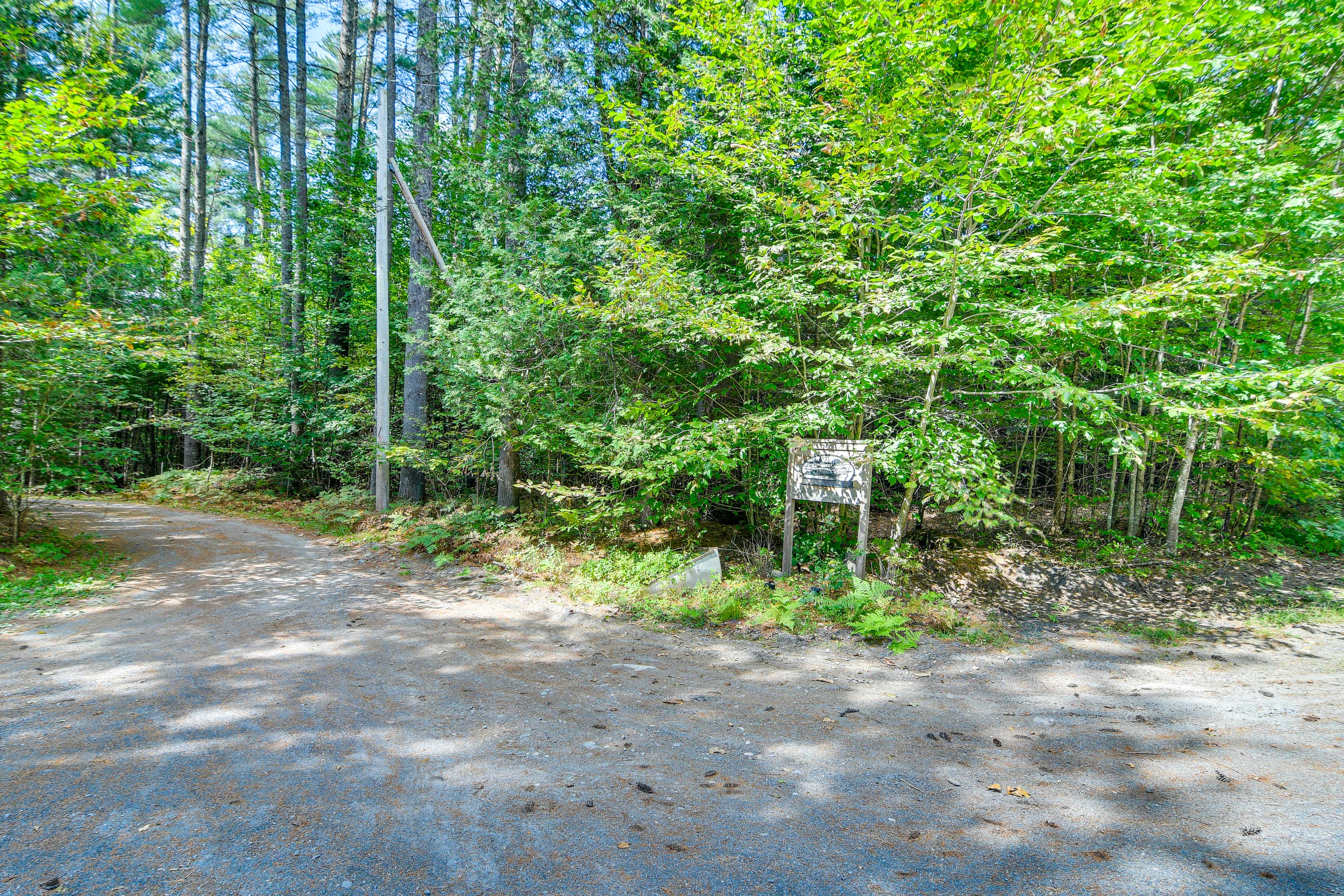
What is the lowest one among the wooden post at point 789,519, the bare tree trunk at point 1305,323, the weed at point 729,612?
the weed at point 729,612

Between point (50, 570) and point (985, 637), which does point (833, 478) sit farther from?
point (50, 570)

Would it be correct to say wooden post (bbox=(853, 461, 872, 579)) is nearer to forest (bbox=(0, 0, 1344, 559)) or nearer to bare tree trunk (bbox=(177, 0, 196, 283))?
forest (bbox=(0, 0, 1344, 559))

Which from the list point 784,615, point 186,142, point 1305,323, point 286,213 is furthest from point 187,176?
point 1305,323

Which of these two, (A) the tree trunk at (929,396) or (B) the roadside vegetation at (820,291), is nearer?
(B) the roadside vegetation at (820,291)

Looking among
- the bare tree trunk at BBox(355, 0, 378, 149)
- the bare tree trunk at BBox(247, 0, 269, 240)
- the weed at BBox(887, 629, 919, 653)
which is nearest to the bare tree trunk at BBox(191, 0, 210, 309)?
the bare tree trunk at BBox(247, 0, 269, 240)

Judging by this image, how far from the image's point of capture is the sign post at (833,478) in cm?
675

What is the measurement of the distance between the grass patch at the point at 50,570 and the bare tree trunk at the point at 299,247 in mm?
6828

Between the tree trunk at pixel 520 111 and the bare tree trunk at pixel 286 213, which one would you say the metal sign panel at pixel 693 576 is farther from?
the bare tree trunk at pixel 286 213

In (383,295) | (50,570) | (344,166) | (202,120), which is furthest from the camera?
(202,120)

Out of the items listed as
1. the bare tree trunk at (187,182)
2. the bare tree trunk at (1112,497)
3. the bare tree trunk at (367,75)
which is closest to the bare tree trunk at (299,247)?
the bare tree trunk at (367,75)

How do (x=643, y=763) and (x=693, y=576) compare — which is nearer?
(x=643, y=763)

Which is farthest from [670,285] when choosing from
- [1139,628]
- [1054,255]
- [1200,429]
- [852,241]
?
[1200,429]

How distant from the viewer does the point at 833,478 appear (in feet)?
22.6

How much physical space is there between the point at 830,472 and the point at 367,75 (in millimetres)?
23666
